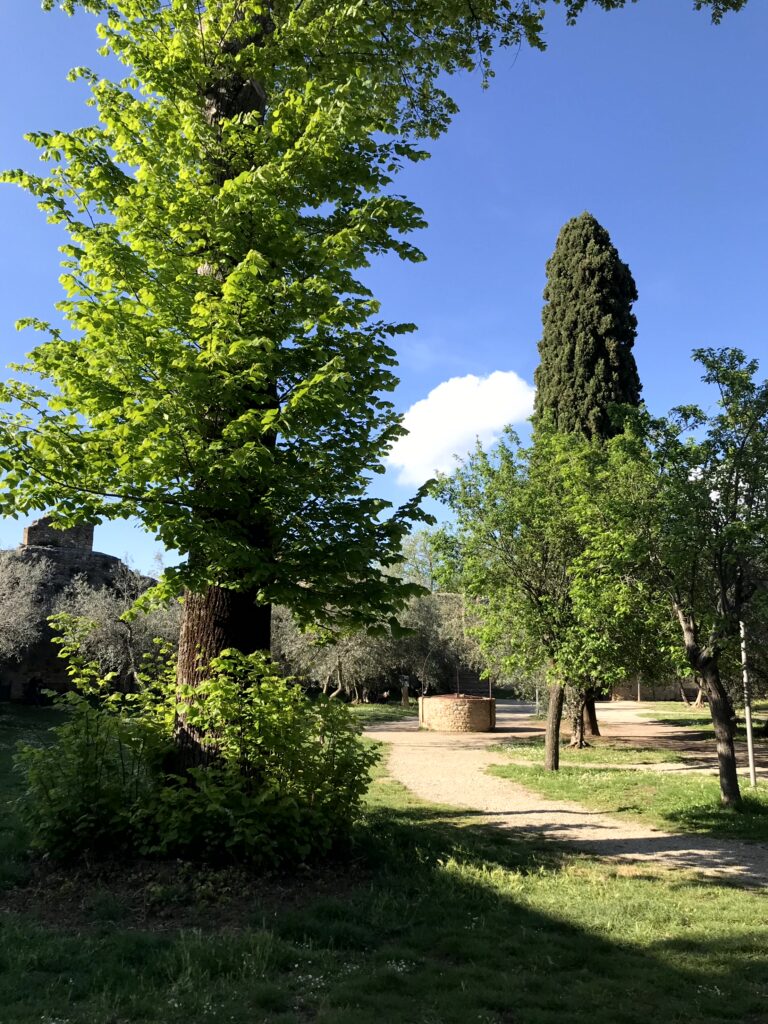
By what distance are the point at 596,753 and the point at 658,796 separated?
6.63 meters

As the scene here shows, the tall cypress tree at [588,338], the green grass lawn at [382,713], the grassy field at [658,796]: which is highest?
the tall cypress tree at [588,338]

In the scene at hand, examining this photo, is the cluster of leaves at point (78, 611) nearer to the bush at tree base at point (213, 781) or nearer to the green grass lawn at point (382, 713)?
the green grass lawn at point (382, 713)

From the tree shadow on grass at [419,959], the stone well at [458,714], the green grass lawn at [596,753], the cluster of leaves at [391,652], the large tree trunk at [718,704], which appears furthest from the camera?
the cluster of leaves at [391,652]

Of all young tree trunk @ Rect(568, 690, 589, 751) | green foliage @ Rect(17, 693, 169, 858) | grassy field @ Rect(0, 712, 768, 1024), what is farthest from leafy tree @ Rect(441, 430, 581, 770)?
green foliage @ Rect(17, 693, 169, 858)

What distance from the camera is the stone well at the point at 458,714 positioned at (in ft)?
80.6

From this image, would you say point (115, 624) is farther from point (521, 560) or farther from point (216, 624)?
point (216, 624)

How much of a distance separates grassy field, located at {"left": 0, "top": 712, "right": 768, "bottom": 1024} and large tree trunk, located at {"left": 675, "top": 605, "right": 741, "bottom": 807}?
399 cm

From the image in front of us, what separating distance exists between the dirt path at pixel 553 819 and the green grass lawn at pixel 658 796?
0.42 metres

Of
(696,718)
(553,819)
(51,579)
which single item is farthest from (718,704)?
(51,579)

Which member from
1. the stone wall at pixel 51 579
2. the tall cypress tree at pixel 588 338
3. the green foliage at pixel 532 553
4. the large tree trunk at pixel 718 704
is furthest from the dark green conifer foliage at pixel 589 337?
the stone wall at pixel 51 579

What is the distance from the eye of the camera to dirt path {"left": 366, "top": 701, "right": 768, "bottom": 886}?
739 centimetres

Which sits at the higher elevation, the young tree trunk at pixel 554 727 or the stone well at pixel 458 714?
the young tree trunk at pixel 554 727

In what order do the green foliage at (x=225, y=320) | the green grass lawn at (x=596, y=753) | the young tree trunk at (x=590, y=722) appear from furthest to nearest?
1. the young tree trunk at (x=590, y=722)
2. the green grass lawn at (x=596, y=753)
3. the green foliage at (x=225, y=320)

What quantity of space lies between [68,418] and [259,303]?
6.42 feet
